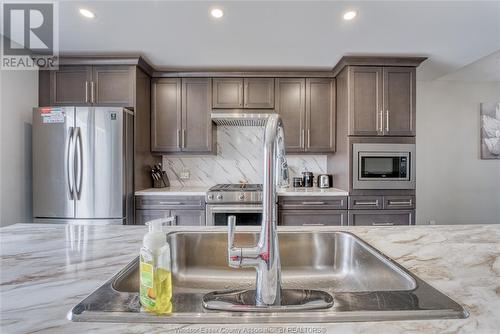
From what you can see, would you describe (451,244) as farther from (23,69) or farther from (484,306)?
(23,69)

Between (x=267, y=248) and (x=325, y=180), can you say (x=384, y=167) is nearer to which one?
(x=325, y=180)

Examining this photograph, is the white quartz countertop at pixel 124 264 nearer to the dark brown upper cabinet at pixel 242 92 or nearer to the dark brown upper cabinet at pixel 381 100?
the dark brown upper cabinet at pixel 381 100

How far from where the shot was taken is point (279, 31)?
2.20 meters

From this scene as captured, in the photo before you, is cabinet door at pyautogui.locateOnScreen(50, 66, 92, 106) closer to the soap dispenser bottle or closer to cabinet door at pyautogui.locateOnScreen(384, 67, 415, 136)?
the soap dispenser bottle

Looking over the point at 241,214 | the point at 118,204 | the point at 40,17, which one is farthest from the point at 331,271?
the point at 40,17

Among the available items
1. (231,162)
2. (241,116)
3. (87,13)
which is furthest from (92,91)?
(231,162)

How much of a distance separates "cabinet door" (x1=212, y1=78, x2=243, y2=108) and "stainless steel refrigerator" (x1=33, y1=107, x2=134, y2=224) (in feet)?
3.48

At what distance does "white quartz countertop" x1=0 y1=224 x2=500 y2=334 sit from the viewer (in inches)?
17.6

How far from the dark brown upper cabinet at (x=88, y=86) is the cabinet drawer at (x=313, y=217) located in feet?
6.62

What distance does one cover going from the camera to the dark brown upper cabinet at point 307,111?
3020mm

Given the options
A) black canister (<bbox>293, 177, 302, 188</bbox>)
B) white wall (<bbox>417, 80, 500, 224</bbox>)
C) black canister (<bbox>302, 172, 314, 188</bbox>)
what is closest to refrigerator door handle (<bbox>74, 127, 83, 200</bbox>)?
black canister (<bbox>293, 177, 302, 188</bbox>)

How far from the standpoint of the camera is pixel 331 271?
103 cm

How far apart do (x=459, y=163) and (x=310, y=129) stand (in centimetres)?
244

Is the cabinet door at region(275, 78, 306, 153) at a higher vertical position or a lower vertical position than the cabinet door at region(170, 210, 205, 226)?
higher
